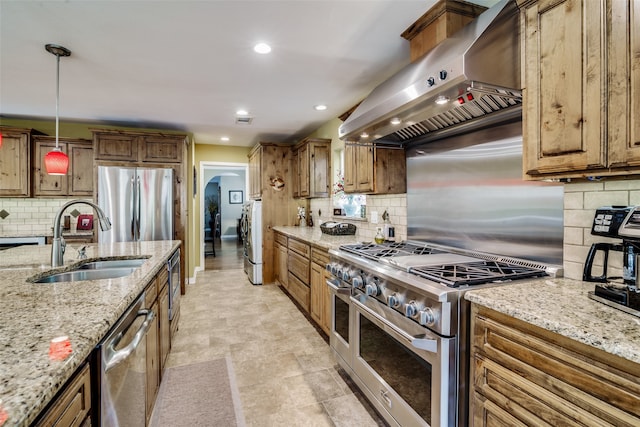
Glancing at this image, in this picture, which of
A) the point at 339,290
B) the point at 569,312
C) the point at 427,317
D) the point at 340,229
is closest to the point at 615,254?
the point at 569,312

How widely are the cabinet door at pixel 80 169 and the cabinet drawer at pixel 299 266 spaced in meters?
3.12

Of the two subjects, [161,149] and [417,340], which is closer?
[417,340]

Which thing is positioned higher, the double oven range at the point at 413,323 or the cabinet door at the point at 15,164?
the cabinet door at the point at 15,164

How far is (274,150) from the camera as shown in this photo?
5.22 meters

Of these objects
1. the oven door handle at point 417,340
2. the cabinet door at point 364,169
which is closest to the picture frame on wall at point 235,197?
the cabinet door at point 364,169

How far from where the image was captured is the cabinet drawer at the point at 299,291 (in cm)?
351

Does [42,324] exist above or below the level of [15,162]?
below

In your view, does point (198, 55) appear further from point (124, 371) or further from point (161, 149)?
point (161, 149)

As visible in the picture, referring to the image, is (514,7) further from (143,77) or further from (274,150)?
(274,150)

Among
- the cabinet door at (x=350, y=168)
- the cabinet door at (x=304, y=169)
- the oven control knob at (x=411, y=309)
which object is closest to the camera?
the oven control knob at (x=411, y=309)

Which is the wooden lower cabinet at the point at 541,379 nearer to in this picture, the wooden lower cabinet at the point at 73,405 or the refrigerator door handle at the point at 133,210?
the wooden lower cabinet at the point at 73,405

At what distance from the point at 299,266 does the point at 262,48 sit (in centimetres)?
233

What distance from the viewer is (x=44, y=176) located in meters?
4.39

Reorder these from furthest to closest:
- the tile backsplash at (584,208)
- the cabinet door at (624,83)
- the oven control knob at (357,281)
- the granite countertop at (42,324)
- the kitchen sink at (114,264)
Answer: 1. the kitchen sink at (114,264)
2. the oven control knob at (357,281)
3. the tile backsplash at (584,208)
4. the cabinet door at (624,83)
5. the granite countertop at (42,324)
